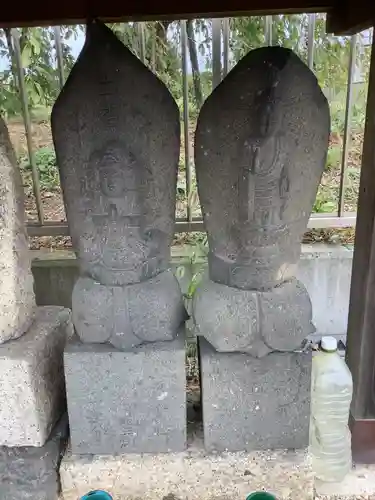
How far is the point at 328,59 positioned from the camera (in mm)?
2084

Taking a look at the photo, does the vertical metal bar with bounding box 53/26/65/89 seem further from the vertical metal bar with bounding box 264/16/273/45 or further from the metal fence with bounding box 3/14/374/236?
the vertical metal bar with bounding box 264/16/273/45

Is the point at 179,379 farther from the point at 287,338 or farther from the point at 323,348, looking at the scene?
the point at 323,348

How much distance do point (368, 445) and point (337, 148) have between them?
1.47 metres

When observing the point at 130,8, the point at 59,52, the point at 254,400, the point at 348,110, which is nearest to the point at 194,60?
the point at 59,52

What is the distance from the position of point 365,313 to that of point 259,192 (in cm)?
47

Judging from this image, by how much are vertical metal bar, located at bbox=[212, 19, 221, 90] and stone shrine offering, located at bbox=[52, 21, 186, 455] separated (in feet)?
2.85

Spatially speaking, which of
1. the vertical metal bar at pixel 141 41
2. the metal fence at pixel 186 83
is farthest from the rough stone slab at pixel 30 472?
the vertical metal bar at pixel 141 41

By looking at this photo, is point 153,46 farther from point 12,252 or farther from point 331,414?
point 331,414

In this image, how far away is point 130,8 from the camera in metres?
1.18

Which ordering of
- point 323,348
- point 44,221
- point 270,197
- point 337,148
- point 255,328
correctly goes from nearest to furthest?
point 270,197
point 255,328
point 323,348
point 44,221
point 337,148

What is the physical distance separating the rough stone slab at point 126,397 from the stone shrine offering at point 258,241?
0.07 meters

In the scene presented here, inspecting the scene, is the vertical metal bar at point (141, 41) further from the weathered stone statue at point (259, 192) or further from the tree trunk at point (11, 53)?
the weathered stone statue at point (259, 192)

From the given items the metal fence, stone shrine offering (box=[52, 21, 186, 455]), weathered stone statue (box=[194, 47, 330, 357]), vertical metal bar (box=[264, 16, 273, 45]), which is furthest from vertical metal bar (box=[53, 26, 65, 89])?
weathered stone statue (box=[194, 47, 330, 357])

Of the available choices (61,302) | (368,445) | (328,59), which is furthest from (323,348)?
(328,59)
